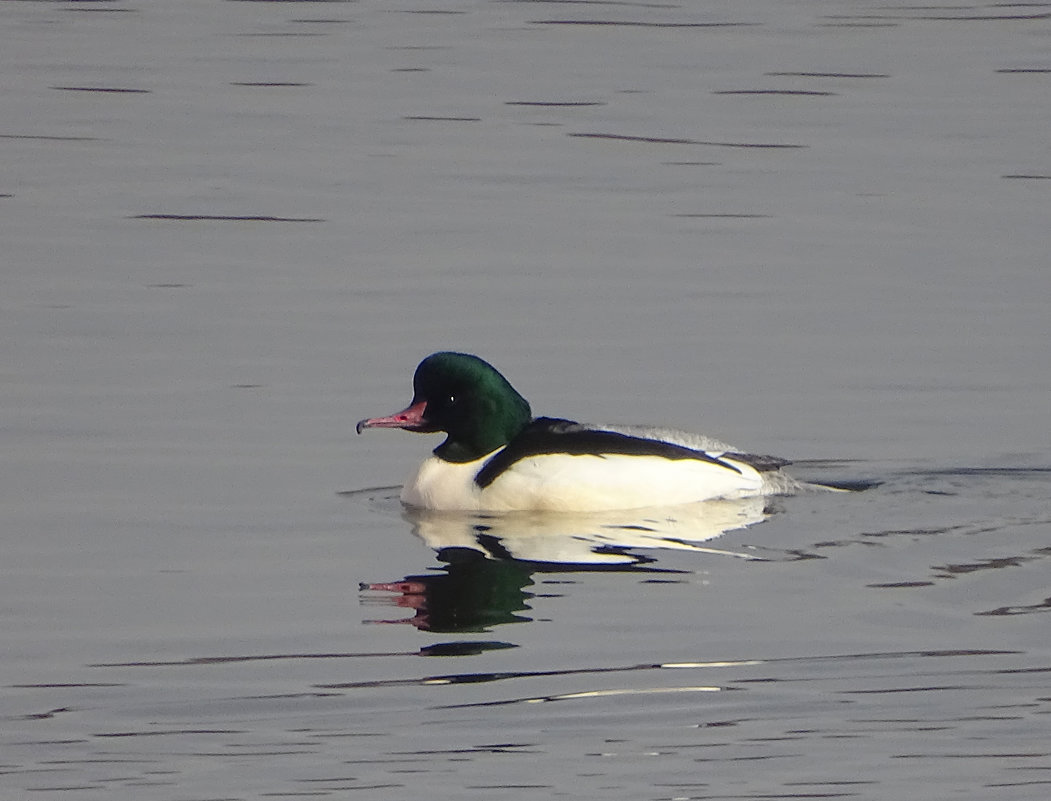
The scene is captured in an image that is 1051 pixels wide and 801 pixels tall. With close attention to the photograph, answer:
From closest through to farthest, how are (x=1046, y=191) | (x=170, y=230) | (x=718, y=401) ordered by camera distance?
(x=718, y=401) → (x=170, y=230) → (x=1046, y=191)

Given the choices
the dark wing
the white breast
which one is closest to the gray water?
the white breast

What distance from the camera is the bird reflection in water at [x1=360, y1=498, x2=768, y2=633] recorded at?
27.8 ft

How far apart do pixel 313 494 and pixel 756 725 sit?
3.99 m

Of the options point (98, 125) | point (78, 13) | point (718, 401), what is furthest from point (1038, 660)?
point (78, 13)

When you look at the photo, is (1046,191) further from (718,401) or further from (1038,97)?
(718,401)

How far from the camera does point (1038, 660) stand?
7.46 metres

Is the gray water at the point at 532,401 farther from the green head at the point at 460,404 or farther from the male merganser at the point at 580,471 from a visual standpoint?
the green head at the point at 460,404

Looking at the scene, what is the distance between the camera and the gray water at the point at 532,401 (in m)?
6.79

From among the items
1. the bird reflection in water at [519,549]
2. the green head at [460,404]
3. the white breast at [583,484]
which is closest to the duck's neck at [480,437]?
the green head at [460,404]

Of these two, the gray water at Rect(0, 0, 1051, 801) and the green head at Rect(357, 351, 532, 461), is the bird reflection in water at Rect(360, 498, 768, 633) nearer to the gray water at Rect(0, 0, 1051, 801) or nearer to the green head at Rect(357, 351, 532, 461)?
the gray water at Rect(0, 0, 1051, 801)

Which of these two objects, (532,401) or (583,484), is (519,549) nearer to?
(583,484)

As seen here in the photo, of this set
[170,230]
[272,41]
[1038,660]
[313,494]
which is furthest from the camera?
[272,41]

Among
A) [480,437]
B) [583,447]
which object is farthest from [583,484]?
[480,437]

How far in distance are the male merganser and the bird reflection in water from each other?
0.24ft
